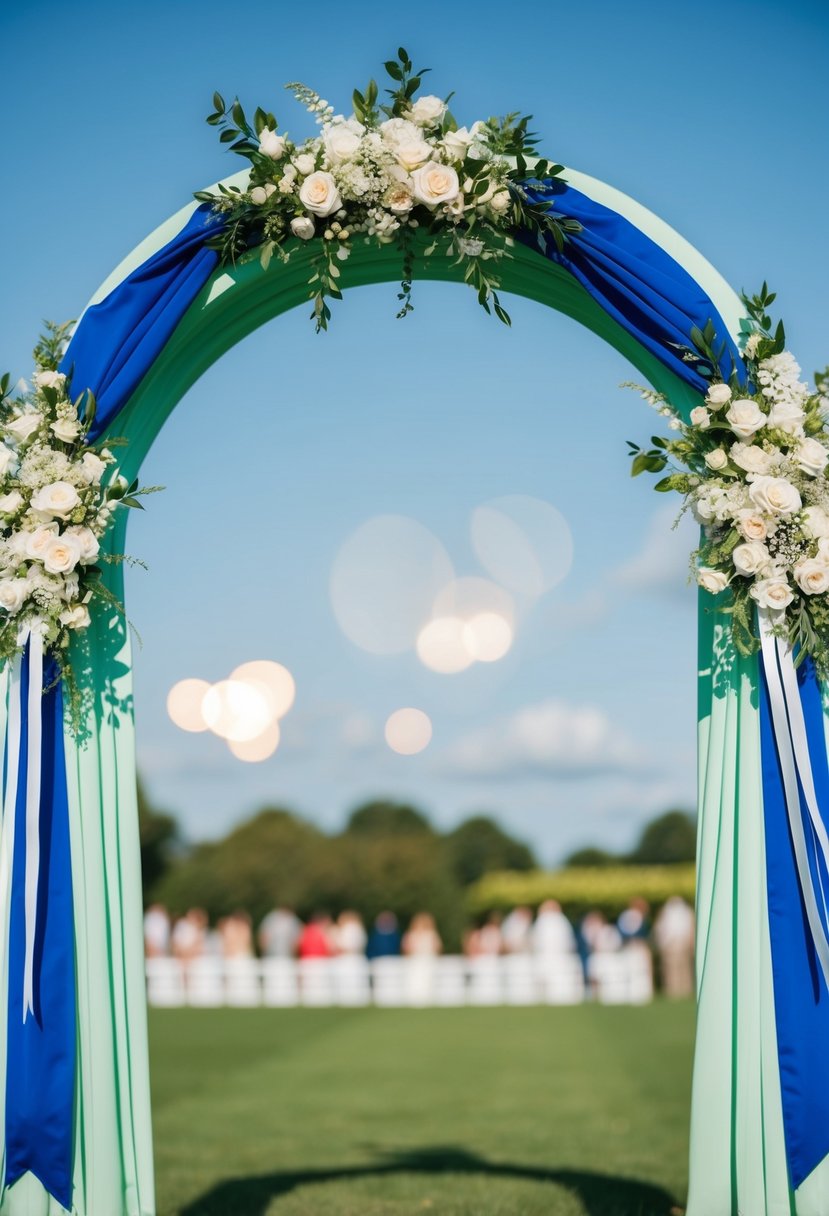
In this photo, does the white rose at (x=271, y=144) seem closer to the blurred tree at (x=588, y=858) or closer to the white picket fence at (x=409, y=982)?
the white picket fence at (x=409, y=982)

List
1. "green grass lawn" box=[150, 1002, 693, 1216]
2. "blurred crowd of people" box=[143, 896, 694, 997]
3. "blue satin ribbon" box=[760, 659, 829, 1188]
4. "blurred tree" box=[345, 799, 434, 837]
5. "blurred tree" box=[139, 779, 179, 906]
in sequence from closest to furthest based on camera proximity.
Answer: "blue satin ribbon" box=[760, 659, 829, 1188] → "green grass lawn" box=[150, 1002, 693, 1216] → "blurred crowd of people" box=[143, 896, 694, 997] → "blurred tree" box=[139, 779, 179, 906] → "blurred tree" box=[345, 799, 434, 837]

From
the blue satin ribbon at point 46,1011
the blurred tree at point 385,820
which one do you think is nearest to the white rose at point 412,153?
the blue satin ribbon at point 46,1011

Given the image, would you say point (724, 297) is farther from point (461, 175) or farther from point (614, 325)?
point (461, 175)

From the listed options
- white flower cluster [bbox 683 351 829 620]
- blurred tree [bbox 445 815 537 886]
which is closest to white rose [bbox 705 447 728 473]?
white flower cluster [bbox 683 351 829 620]

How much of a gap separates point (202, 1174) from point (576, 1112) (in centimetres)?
338

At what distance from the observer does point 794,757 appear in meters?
4.50

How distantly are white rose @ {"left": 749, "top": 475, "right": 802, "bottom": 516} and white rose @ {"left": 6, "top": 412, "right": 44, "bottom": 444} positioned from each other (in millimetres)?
2540

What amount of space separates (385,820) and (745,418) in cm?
8001

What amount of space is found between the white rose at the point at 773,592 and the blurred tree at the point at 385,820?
253 ft

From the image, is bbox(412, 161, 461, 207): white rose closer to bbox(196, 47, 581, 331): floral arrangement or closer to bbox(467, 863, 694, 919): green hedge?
bbox(196, 47, 581, 331): floral arrangement

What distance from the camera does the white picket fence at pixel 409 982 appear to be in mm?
22656

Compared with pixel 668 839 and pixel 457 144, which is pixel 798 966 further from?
pixel 668 839

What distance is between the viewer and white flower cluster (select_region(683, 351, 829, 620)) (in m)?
4.44

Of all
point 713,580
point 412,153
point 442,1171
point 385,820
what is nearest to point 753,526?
point 713,580
